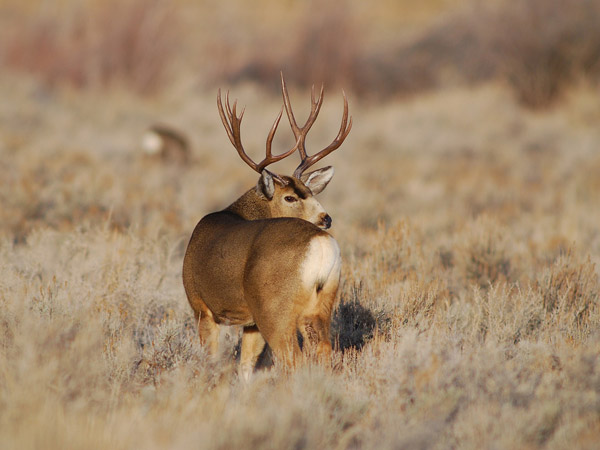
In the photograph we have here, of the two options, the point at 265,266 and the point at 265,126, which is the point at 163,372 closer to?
the point at 265,266

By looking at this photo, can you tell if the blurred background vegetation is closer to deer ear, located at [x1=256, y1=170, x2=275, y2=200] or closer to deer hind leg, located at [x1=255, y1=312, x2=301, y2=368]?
deer ear, located at [x1=256, y1=170, x2=275, y2=200]

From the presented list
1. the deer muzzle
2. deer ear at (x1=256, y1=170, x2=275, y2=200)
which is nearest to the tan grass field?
the deer muzzle

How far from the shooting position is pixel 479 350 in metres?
4.49

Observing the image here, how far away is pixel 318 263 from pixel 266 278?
33 centimetres

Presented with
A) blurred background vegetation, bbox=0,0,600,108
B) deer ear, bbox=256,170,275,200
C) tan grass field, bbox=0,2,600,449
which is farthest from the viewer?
blurred background vegetation, bbox=0,0,600,108

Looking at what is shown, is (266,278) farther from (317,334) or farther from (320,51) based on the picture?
(320,51)

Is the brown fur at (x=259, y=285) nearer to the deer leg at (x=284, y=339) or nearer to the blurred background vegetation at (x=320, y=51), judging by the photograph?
the deer leg at (x=284, y=339)

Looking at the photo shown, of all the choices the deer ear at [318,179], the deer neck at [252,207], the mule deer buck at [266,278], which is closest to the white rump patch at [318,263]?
the mule deer buck at [266,278]

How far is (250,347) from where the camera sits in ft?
16.5

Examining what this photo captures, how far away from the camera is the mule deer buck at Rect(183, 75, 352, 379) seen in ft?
13.0

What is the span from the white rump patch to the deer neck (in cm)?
148

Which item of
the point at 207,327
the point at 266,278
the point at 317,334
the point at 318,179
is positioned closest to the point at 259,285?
the point at 266,278

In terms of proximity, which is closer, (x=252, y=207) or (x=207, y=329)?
(x=207, y=329)

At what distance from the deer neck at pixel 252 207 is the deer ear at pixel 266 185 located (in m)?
0.11
